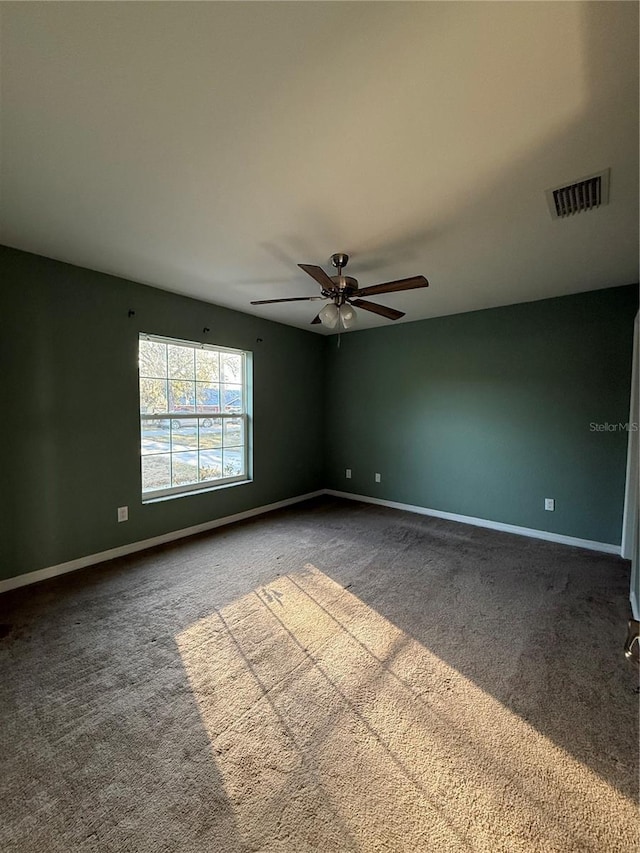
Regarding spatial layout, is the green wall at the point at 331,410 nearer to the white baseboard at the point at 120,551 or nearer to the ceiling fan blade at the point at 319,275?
the white baseboard at the point at 120,551

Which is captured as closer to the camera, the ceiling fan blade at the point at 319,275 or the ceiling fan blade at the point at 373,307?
the ceiling fan blade at the point at 319,275

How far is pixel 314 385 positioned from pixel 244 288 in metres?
2.14

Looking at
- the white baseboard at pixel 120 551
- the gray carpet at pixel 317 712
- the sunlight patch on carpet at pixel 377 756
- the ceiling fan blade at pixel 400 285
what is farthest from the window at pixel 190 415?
the ceiling fan blade at pixel 400 285

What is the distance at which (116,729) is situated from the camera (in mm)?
1504

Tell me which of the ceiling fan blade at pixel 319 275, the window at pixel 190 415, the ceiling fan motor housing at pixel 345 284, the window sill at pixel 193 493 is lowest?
the window sill at pixel 193 493

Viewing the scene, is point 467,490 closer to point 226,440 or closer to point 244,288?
Result: point 226,440

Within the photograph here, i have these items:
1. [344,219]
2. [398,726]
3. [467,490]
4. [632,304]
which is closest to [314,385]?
[467,490]

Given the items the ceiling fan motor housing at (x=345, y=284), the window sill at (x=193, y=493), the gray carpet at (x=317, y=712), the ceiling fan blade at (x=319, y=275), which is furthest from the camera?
the window sill at (x=193, y=493)

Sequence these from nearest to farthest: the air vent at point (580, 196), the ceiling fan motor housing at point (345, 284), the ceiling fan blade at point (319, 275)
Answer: the air vent at point (580, 196), the ceiling fan blade at point (319, 275), the ceiling fan motor housing at point (345, 284)

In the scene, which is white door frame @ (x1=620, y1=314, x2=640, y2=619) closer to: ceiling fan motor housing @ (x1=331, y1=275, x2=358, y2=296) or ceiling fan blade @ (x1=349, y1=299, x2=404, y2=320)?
ceiling fan blade @ (x1=349, y1=299, x2=404, y2=320)

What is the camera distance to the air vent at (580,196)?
1.74 metres

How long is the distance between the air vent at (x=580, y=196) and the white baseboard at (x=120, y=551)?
Result: 12.9 feet

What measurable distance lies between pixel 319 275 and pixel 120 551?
2.93 metres

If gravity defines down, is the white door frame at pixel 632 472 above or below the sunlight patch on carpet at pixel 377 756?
above
